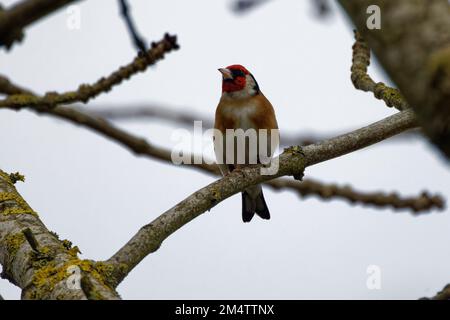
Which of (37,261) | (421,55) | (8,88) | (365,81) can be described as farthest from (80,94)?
(365,81)

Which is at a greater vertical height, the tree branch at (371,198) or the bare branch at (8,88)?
the bare branch at (8,88)

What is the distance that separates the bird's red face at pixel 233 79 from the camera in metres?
6.30

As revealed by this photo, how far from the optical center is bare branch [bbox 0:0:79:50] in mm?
876

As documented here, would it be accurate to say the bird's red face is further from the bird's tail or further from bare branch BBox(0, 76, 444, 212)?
bare branch BBox(0, 76, 444, 212)

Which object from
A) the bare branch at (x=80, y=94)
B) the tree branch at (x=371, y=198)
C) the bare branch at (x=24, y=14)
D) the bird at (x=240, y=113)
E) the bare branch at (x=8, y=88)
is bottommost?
the bare branch at (x=24, y=14)

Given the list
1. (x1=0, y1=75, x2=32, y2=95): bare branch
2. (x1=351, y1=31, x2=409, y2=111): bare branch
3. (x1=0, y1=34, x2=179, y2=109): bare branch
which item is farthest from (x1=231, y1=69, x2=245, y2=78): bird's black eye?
(x1=0, y1=34, x2=179, y2=109): bare branch

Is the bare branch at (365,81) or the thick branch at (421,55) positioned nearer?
the thick branch at (421,55)

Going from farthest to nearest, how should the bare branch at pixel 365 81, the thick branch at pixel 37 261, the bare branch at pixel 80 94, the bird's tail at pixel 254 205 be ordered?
1. the bird's tail at pixel 254 205
2. the bare branch at pixel 365 81
3. the bare branch at pixel 80 94
4. the thick branch at pixel 37 261

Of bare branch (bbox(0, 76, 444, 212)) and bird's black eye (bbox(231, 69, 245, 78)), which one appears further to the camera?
bird's black eye (bbox(231, 69, 245, 78))

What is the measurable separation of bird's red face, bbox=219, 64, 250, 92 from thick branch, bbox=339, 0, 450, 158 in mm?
5478

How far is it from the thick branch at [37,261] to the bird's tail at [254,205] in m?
3.85

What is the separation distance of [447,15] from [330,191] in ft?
7.16

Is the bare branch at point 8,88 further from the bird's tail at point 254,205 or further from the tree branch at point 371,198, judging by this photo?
the bird's tail at point 254,205

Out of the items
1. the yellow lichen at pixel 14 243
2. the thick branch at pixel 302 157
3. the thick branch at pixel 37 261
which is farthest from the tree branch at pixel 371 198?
the yellow lichen at pixel 14 243
